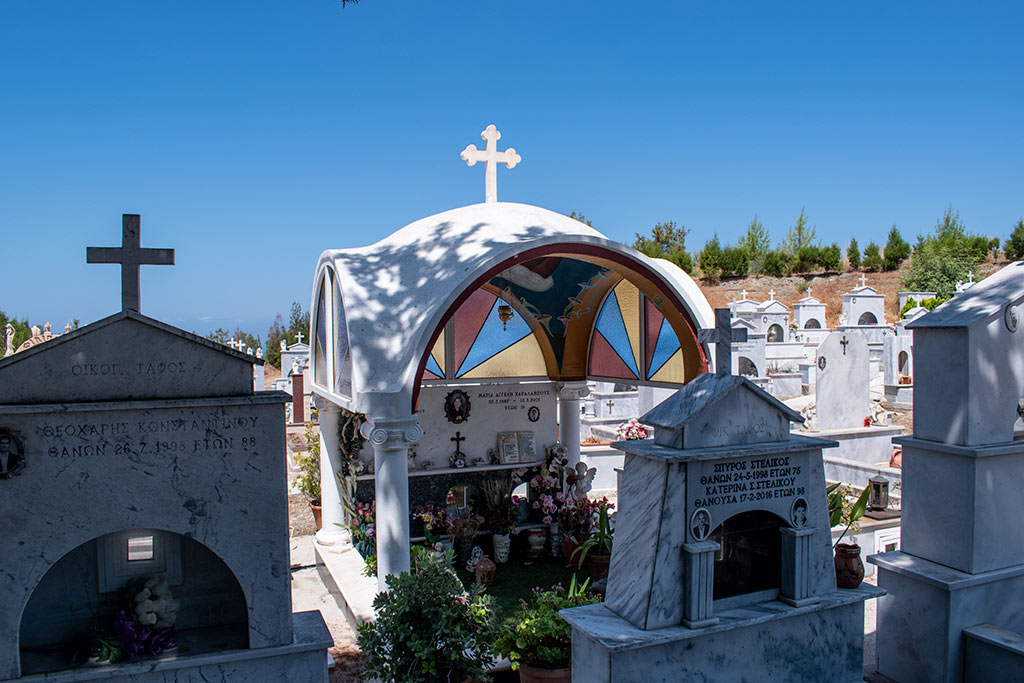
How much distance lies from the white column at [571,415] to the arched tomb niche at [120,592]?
21.2 ft

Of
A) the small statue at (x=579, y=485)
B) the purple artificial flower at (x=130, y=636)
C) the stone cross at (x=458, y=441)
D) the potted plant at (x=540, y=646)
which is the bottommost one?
the potted plant at (x=540, y=646)

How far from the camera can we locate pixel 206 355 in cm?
405

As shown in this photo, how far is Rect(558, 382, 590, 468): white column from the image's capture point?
407 inches

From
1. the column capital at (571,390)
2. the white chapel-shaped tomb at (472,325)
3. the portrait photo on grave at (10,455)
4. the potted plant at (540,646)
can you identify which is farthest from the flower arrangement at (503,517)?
the portrait photo on grave at (10,455)

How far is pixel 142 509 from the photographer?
154 inches

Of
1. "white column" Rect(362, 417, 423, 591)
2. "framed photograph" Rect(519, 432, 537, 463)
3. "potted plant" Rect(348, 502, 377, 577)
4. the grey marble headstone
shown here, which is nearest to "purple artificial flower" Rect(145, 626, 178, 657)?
"white column" Rect(362, 417, 423, 591)

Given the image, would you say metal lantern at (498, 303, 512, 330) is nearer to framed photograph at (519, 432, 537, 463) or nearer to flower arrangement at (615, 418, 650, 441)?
framed photograph at (519, 432, 537, 463)

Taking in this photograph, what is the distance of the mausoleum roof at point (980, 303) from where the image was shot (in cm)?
526

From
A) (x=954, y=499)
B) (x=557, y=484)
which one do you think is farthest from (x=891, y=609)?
(x=557, y=484)

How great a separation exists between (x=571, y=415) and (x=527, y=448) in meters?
0.90

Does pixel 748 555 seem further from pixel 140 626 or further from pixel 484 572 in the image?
pixel 140 626

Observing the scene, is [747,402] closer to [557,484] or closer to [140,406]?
[140,406]

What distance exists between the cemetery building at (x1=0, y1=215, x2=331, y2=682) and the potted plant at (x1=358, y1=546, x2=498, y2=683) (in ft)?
2.13

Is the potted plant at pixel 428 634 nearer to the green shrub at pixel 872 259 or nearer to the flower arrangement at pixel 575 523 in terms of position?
the flower arrangement at pixel 575 523
